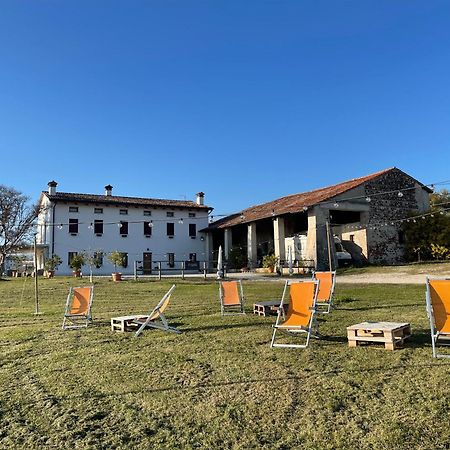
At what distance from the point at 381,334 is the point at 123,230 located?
3122cm

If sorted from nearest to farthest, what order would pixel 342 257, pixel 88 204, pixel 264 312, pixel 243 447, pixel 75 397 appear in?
pixel 243 447, pixel 75 397, pixel 264 312, pixel 342 257, pixel 88 204

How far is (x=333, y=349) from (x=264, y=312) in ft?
9.99

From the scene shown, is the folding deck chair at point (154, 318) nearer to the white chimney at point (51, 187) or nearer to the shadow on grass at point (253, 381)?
the shadow on grass at point (253, 381)

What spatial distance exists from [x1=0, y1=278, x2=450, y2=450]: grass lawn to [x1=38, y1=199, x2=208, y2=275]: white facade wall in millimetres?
26476

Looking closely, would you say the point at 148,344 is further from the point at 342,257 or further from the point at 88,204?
the point at 88,204

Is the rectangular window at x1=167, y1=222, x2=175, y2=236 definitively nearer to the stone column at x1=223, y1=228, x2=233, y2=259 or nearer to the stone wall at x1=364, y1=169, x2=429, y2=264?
the stone column at x1=223, y1=228, x2=233, y2=259

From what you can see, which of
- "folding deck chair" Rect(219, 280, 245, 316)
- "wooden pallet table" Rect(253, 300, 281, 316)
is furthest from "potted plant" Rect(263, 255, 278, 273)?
"wooden pallet table" Rect(253, 300, 281, 316)

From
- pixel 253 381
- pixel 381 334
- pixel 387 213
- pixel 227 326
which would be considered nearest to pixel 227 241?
pixel 387 213

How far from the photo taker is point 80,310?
7738mm

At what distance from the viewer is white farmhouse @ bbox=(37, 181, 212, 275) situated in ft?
107

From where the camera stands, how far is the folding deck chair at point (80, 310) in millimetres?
7570

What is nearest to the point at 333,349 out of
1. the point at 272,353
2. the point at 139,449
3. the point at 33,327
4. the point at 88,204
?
the point at 272,353

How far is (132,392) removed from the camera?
376 cm

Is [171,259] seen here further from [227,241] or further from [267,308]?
[267,308]
